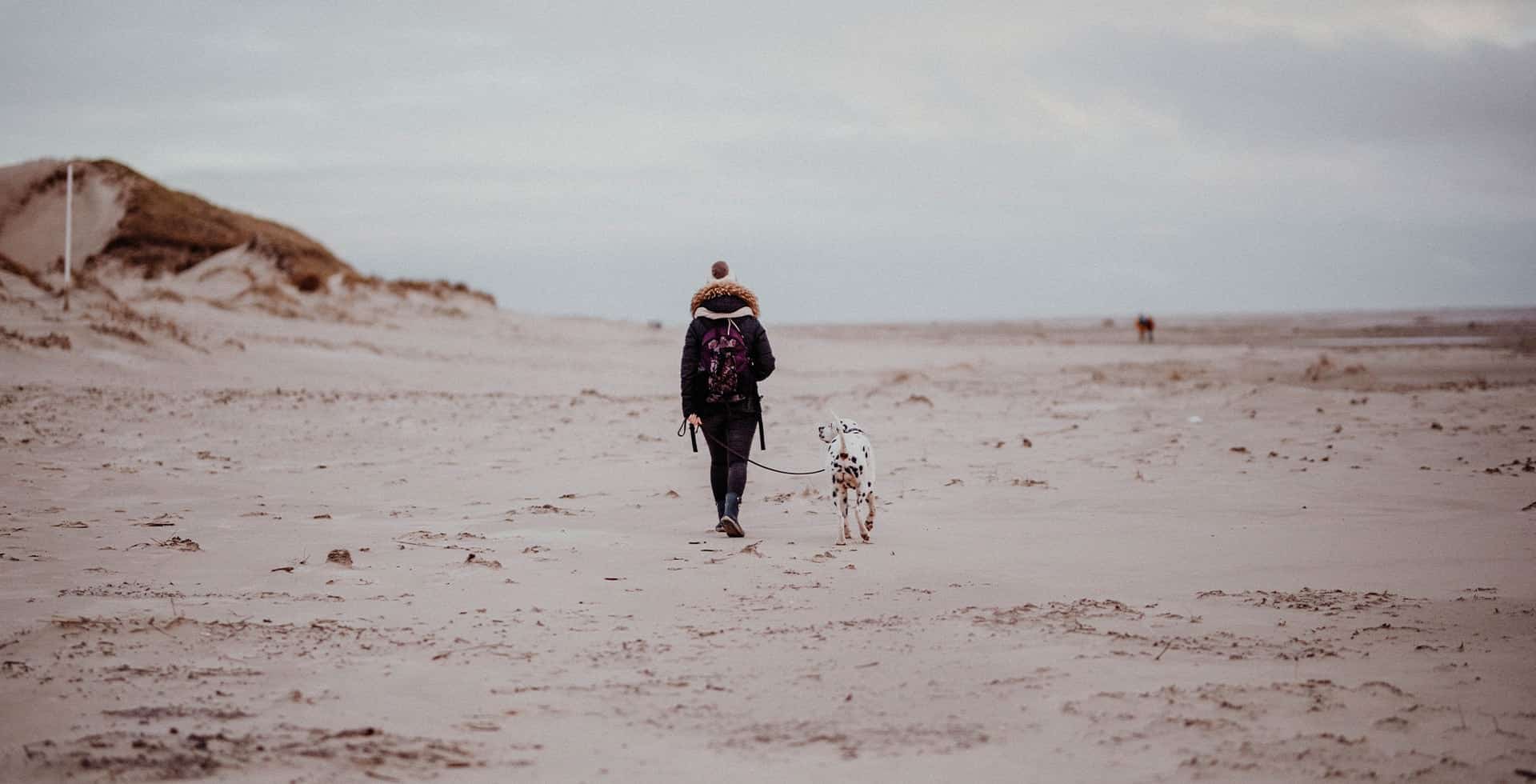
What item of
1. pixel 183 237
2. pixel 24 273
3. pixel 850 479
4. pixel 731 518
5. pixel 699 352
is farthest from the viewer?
pixel 183 237

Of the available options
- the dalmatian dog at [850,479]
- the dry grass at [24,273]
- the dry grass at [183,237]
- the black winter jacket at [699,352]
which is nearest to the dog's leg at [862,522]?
the dalmatian dog at [850,479]

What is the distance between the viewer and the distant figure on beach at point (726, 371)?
8.12 m

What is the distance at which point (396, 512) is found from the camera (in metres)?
8.70

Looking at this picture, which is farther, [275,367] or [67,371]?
[275,367]

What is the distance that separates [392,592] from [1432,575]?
583 cm

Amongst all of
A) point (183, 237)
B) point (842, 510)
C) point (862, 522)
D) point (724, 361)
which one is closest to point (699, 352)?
point (724, 361)

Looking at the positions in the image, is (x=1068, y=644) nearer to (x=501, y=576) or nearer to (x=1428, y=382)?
(x=501, y=576)

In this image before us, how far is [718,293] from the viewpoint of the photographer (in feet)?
27.1

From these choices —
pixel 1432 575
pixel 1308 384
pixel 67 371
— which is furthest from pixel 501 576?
pixel 1308 384

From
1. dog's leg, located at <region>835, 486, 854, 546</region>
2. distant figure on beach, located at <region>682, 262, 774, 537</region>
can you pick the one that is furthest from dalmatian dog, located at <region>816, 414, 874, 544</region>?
distant figure on beach, located at <region>682, 262, 774, 537</region>

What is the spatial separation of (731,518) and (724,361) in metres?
1.10

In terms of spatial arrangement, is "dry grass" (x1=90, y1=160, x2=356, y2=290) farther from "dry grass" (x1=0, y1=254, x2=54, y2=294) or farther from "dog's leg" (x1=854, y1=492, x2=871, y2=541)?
"dog's leg" (x1=854, y1=492, x2=871, y2=541)

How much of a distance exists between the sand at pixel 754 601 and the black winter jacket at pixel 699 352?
0.98 meters

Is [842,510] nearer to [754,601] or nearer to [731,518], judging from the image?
[731,518]
